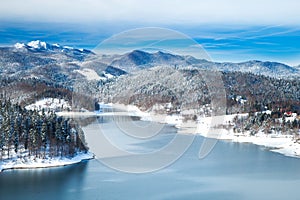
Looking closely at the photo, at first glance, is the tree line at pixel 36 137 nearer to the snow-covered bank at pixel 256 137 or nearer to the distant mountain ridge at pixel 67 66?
the snow-covered bank at pixel 256 137

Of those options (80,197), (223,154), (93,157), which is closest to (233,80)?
(223,154)

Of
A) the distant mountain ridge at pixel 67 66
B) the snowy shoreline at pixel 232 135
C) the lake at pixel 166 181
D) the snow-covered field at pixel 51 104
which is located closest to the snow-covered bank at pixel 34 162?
the lake at pixel 166 181

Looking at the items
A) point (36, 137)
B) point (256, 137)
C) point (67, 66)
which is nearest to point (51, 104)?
point (256, 137)

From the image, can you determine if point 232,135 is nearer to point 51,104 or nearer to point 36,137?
point 36,137

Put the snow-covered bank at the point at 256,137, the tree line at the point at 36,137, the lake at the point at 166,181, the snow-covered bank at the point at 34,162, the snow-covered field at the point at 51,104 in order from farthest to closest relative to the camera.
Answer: the snow-covered field at the point at 51,104
the snow-covered bank at the point at 256,137
the tree line at the point at 36,137
the snow-covered bank at the point at 34,162
the lake at the point at 166,181

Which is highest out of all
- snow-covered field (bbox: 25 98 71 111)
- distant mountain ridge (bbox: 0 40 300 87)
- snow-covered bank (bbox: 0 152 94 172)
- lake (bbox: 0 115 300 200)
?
distant mountain ridge (bbox: 0 40 300 87)

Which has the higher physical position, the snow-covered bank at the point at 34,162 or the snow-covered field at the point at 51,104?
the snow-covered field at the point at 51,104

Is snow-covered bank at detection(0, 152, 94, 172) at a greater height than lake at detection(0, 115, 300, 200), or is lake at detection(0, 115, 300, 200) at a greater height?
snow-covered bank at detection(0, 152, 94, 172)

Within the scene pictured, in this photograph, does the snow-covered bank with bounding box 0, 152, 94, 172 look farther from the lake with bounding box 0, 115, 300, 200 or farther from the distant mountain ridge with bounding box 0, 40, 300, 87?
the distant mountain ridge with bounding box 0, 40, 300, 87

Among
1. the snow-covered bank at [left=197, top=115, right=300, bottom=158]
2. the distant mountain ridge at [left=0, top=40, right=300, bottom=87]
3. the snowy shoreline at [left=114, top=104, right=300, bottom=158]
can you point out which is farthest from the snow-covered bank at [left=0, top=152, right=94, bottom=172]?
the distant mountain ridge at [left=0, top=40, right=300, bottom=87]
